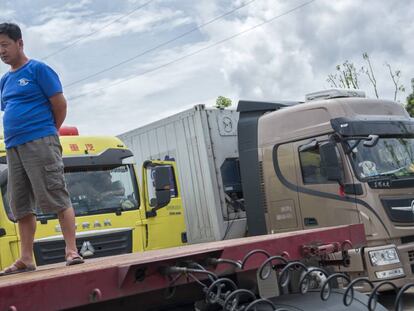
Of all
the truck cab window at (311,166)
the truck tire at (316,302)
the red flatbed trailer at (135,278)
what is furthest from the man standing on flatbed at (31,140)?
the truck cab window at (311,166)

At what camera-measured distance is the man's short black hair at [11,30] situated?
3.36 m

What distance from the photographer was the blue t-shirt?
133 inches

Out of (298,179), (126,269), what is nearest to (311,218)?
(298,179)

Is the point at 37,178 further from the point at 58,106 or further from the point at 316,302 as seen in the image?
the point at 316,302

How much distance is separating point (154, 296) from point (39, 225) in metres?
3.60

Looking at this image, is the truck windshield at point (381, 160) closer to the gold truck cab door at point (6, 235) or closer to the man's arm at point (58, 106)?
the gold truck cab door at point (6, 235)

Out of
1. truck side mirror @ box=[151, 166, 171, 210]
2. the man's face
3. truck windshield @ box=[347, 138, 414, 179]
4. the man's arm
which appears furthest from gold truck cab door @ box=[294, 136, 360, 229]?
the man's face

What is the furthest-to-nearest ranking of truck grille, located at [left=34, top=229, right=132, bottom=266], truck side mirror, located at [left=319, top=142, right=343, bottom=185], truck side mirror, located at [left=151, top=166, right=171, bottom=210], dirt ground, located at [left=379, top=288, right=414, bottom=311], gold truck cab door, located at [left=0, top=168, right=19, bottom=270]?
truck side mirror, located at [left=319, top=142, right=343, bottom=185] < dirt ground, located at [left=379, top=288, right=414, bottom=311] < truck side mirror, located at [left=151, top=166, right=171, bottom=210] < truck grille, located at [left=34, top=229, right=132, bottom=266] < gold truck cab door, located at [left=0, top=168, right=19, bottom=270]

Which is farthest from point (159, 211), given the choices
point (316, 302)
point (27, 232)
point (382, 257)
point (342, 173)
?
point (316, 302)

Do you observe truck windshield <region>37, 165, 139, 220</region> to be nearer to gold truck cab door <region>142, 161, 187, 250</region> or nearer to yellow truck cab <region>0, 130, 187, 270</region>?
yellow truck cab <region>0, 130, 187, 270</region>

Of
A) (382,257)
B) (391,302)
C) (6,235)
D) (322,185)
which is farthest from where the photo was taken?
(322,185)

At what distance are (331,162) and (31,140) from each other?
4944 millimetres

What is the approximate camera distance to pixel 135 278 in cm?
234

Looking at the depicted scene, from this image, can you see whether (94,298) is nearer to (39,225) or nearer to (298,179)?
(39,225)
